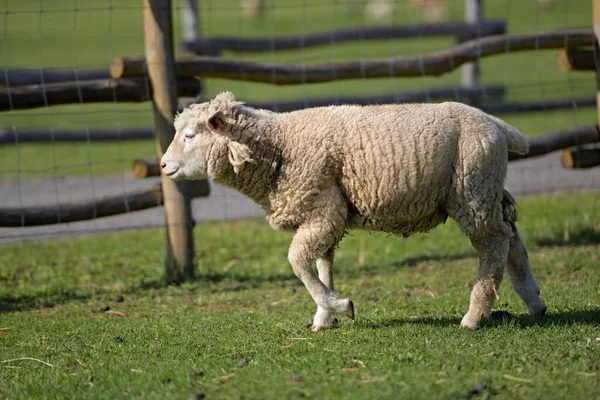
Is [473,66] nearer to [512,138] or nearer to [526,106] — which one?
[526,106]

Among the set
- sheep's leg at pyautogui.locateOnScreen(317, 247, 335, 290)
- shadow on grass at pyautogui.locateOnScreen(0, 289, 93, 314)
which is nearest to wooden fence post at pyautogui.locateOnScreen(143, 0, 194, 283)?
shadow on grass at pyautogui.locateOnScreen(0, 289, 93, 314)

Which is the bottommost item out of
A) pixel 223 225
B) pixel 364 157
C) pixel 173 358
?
pixel 223 225

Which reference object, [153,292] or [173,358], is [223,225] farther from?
[173,358]

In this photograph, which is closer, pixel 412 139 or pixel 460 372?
pixel 460 372

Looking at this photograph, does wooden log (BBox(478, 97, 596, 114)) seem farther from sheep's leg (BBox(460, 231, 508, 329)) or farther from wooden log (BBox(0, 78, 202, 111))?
sheep's leg (BBox(460, 231, 508, 329))

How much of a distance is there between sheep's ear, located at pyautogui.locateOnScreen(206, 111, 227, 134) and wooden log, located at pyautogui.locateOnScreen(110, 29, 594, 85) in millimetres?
2287

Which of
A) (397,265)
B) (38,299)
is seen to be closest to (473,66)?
(397,265)

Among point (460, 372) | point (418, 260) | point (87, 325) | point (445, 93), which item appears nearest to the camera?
point (460, 372)

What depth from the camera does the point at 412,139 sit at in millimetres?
6137

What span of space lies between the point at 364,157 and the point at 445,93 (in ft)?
23.4

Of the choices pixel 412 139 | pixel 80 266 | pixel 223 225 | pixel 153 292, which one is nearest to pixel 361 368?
pixel 412 139

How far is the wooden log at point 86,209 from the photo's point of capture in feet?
26.6

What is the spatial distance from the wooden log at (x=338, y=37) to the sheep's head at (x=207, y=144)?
6062 millimetres

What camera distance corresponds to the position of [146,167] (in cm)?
838
